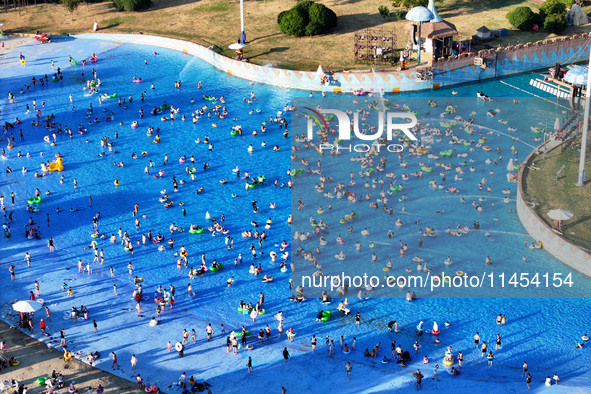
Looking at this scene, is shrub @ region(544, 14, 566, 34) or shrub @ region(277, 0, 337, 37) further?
shrub @ region(277, 0, 337, 37)

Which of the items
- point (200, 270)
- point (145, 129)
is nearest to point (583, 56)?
point (145, 129)

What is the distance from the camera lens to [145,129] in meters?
72.9

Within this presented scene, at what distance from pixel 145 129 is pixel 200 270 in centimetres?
2461

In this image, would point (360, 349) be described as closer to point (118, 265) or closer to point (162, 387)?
point (162, 387)

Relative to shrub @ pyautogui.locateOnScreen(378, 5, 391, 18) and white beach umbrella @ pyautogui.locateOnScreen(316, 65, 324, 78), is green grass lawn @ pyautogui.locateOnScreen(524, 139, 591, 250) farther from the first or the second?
shrub @ pyautogui.locateOnScreen(378, 5, 391, 18)

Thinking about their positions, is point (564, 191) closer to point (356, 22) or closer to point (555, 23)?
point (555, 23)

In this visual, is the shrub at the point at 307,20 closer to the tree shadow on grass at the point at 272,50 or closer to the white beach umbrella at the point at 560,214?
the tree shadow on grass at the point at 272,50

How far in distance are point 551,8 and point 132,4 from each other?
47.6 metres

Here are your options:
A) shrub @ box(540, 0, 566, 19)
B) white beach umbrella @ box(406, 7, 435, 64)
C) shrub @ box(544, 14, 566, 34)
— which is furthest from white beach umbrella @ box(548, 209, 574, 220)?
shrub @ box(540, 0, 566, 19)

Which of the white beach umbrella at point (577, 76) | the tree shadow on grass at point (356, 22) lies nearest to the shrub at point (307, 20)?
the tree shadow on grass at point (356, 22)

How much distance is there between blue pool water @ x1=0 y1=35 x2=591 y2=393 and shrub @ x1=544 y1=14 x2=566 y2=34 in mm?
8351

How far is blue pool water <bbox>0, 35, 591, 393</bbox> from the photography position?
4384 centimetres

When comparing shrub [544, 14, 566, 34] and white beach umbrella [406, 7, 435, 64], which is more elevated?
white beach umbrella [406, 7, 435, 64]

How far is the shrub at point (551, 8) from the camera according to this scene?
84.5m
